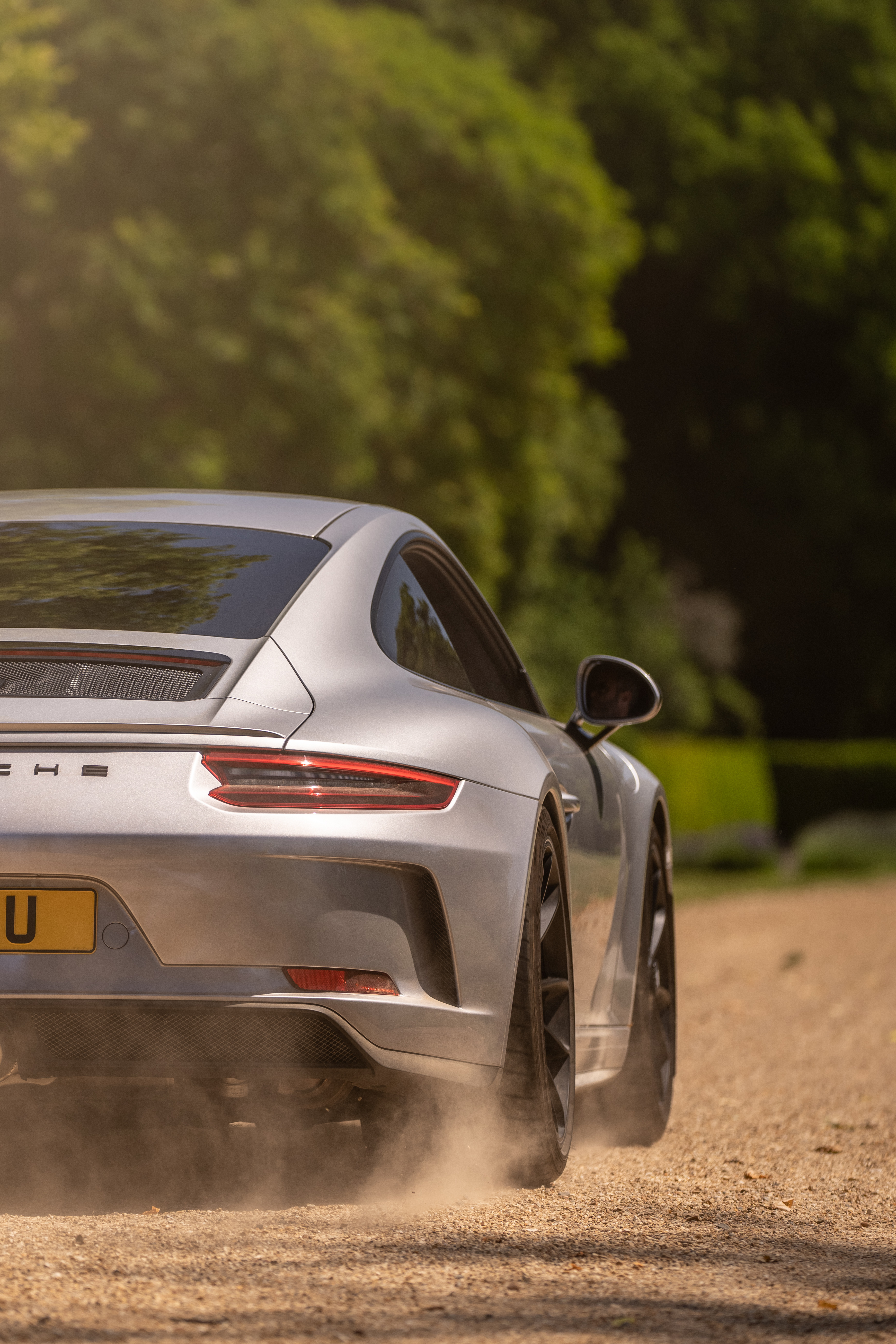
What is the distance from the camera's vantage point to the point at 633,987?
17.6 feet

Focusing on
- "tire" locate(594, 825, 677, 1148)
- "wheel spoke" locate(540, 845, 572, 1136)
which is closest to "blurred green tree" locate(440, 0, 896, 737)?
"tire" locate(594, 825, 677, 1148)

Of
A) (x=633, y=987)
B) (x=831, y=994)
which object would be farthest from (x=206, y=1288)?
(x=831, y=994)

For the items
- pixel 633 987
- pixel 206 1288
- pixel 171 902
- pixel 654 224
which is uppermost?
pixel 171 902

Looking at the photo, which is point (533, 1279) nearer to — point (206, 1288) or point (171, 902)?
point (206, 1288)

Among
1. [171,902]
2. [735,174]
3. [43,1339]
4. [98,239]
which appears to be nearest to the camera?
[43,1339]

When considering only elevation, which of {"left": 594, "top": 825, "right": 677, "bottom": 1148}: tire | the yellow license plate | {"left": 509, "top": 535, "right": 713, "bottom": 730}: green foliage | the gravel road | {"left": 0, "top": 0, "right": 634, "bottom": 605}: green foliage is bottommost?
{"left": 509, "top": 535, "right": 713, "bottom": 730}: green foliage

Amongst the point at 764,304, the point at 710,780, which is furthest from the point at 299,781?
the point at 764,304

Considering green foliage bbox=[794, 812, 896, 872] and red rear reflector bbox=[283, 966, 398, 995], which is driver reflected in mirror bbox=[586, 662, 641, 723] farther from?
green foliage bbox=[794, 812, 896, 872]

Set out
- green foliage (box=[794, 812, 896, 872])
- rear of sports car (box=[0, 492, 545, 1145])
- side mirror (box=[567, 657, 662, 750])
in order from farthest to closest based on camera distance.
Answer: green foliage (box=[794, 812, 896, 872])
side mirror (box=[567, 657, 662, 750])
rear of sports car (box=[0, 492, 545, 1145])

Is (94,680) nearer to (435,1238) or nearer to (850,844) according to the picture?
(435,1238)

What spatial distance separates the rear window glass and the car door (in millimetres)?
257

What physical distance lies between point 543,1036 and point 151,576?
49.4 inches

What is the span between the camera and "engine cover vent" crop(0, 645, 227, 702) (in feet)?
12.0

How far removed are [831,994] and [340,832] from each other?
8.65m
